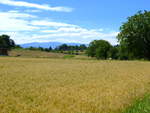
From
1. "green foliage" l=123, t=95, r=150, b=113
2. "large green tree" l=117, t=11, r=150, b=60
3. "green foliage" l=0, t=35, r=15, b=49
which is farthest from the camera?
"green foliage" l=0, t=35, r=15, b=49

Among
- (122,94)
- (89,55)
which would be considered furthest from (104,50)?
(122,94)

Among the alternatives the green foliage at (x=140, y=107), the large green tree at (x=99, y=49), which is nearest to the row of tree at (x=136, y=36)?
the large green tree at (x=99, y=49)

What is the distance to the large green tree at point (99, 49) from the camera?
374ft

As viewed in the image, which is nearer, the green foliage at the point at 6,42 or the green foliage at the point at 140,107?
the green foliage at the point at 140,107

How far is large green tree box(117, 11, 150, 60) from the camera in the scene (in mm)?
63741

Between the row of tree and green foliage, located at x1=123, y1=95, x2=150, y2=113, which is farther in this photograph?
the row of tree

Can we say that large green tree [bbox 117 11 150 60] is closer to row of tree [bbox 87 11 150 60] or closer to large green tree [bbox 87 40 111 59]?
row of tree [bbox 87 11 150 60]

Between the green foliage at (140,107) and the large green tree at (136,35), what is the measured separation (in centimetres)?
5278

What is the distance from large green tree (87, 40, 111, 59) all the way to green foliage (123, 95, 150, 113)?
10190 centimetres

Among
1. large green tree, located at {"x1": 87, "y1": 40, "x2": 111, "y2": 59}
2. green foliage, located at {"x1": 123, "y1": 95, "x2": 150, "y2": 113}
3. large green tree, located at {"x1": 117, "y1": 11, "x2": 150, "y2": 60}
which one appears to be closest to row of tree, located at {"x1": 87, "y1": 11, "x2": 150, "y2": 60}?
large green tree, located at {"x1": 117, "y1": 11, "x2": 150, "y2": 60}

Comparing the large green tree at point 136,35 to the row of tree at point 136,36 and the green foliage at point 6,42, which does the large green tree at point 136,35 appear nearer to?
the row of tree at point 136,36

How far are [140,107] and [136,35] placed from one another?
54.8m

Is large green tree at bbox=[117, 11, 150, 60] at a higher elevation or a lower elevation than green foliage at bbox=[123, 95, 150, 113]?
higher

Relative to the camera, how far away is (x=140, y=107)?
35.3 feet
